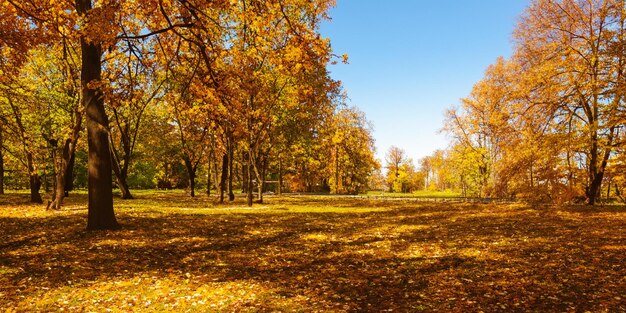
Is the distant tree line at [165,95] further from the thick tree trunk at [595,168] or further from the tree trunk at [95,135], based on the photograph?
the thick tree trunk at [595,168]

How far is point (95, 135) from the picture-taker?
45.0 ft

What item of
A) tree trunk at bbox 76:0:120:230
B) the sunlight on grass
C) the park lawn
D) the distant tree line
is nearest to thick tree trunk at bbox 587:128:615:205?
the park lawn

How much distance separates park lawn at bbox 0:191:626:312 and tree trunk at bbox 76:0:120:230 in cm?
119

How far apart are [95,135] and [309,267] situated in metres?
9.43

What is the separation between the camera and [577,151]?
2195cm

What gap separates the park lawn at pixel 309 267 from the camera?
712cm

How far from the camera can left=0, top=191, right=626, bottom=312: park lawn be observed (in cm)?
712

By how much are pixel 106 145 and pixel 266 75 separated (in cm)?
1448

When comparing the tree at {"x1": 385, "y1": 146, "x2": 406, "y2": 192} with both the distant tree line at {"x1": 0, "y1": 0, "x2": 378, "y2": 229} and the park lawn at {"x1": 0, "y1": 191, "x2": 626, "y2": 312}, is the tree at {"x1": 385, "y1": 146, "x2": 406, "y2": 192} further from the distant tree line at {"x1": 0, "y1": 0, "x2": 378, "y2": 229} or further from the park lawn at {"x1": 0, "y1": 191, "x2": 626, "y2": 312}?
the park lawn at {"x1": 0, "y1": 191, "x2": 626, "y2": 312}

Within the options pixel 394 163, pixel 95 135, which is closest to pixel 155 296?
pixel 95 135

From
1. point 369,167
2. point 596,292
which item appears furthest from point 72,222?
point 369,167

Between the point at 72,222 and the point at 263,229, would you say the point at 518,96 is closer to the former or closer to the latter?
the point at 263,229

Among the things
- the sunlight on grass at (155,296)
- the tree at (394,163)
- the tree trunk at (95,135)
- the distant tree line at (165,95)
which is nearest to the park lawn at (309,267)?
the sunlight on grass at (155,296)

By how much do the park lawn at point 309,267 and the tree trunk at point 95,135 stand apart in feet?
3.90
